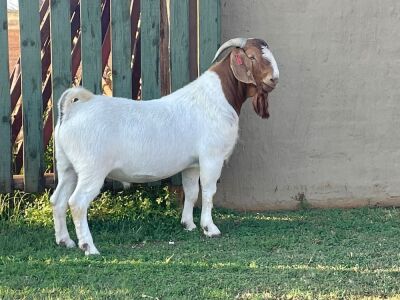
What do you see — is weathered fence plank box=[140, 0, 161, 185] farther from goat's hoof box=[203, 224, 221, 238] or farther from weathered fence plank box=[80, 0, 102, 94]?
goat's hoof box=[203, 224, 221, 238]

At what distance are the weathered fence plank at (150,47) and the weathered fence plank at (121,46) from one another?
0.13 metres

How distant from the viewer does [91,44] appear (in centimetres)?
623

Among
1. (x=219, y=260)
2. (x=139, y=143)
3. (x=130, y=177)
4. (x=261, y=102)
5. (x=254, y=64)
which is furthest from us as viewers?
(x=261, y=102)

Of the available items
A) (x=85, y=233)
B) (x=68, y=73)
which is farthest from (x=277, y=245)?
(x=68, y=73)

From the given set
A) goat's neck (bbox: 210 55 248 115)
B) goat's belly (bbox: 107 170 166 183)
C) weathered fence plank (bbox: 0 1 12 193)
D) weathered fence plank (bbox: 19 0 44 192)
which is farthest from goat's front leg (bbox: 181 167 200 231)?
weathered fence plank (bbox: 0 1 12 193)

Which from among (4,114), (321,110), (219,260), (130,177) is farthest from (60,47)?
(321,110)

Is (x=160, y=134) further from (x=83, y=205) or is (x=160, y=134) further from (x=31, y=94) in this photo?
(x=31, y=94)

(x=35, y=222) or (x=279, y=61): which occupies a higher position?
A: (x=279, y=61)

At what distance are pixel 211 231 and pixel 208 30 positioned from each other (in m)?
1.83

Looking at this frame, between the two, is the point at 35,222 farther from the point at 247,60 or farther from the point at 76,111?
the point at 247,60

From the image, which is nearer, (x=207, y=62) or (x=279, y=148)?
(x=207, y=62)

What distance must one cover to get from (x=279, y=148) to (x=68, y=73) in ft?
7.08

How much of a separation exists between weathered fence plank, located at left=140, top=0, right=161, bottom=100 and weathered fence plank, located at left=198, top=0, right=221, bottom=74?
391mm

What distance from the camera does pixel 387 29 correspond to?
6918 mm
